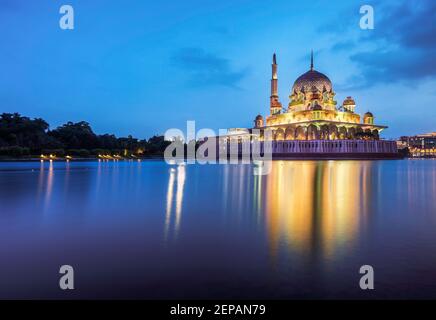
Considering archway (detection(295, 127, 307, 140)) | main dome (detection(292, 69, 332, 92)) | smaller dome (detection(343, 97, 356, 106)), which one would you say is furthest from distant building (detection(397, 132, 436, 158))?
archway (detection(295, 127, 307, 140))

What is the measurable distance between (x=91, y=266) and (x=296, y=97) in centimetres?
6956

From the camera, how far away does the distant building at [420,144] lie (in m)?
128

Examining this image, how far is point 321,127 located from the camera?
209 ft

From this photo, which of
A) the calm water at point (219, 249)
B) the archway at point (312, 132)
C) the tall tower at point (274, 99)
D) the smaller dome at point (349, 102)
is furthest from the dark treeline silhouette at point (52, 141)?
the calm water at point (219, 249)

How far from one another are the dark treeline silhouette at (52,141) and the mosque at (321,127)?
29346mm

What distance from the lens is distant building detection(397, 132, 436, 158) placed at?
127625 millimetres

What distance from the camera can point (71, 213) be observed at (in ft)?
25.7

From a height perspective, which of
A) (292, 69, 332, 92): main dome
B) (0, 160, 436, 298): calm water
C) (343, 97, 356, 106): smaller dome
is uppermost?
(292, 69, 332, 92): main dome

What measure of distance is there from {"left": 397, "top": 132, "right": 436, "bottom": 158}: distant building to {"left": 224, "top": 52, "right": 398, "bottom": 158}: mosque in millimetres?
69220

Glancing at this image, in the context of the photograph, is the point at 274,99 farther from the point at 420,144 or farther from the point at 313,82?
the point at 420,144

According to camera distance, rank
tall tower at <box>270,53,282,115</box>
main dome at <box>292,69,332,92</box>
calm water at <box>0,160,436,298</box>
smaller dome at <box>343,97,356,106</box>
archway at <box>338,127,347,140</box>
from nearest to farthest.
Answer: calm water at <box>0,160,436,298</box>, archway at <box>338,127,347,140</box>, main dome at <box>292,69,332,92</box>, smaller dome at <box>343,97,356,106</box>, tall tower at <box>270,53,282,115</box>

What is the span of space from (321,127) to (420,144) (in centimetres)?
9764

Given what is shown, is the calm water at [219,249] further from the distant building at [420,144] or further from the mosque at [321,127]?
the distant building at [420,144]

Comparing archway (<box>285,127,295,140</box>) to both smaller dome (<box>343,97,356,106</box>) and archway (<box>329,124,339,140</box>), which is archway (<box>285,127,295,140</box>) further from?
smaller dome (<box>343,97,356,106</box>)
